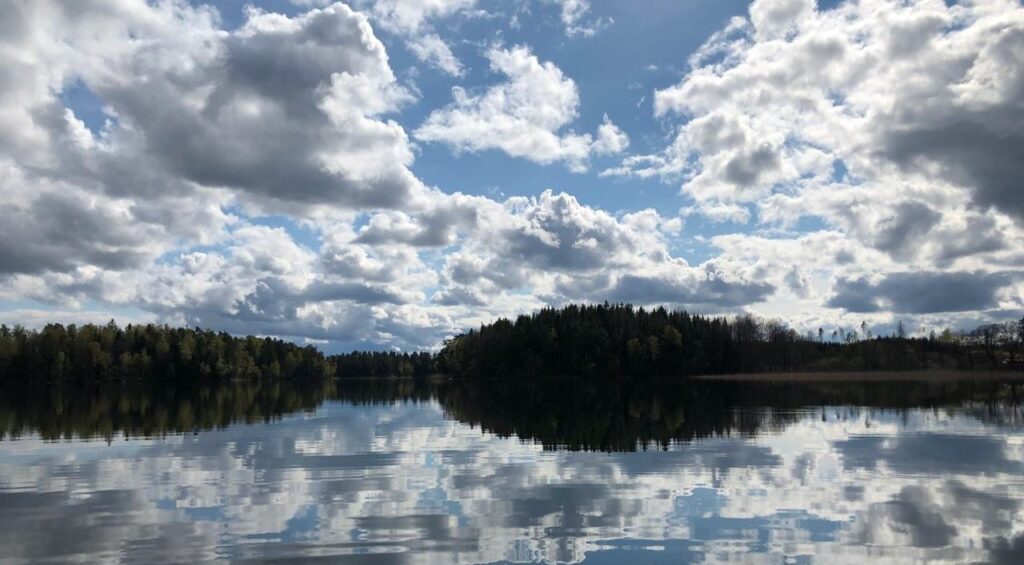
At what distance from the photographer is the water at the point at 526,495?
1723 cm

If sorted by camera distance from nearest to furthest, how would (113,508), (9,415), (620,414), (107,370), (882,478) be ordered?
(113,508), (882,478), (620,414), (9,415), (107,370)

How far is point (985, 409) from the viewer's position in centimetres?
5947

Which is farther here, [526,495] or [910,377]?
[910,377]

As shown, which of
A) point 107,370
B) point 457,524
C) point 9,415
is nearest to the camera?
point 457,524

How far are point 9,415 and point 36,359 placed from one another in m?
122

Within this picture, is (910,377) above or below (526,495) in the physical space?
below

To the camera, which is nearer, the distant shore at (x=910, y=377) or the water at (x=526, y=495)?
the water at (x=526, y=495)

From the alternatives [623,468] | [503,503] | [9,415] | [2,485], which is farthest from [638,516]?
[9,415]

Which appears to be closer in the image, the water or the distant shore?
the water

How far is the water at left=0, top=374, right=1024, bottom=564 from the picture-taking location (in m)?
17.2

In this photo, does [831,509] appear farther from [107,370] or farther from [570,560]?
[107,370]

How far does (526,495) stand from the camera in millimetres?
23547

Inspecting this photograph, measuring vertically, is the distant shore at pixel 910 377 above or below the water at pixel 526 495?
below

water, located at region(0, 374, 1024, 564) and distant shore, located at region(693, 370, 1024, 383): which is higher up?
water, located at region(0, 374, 1024, 564)
